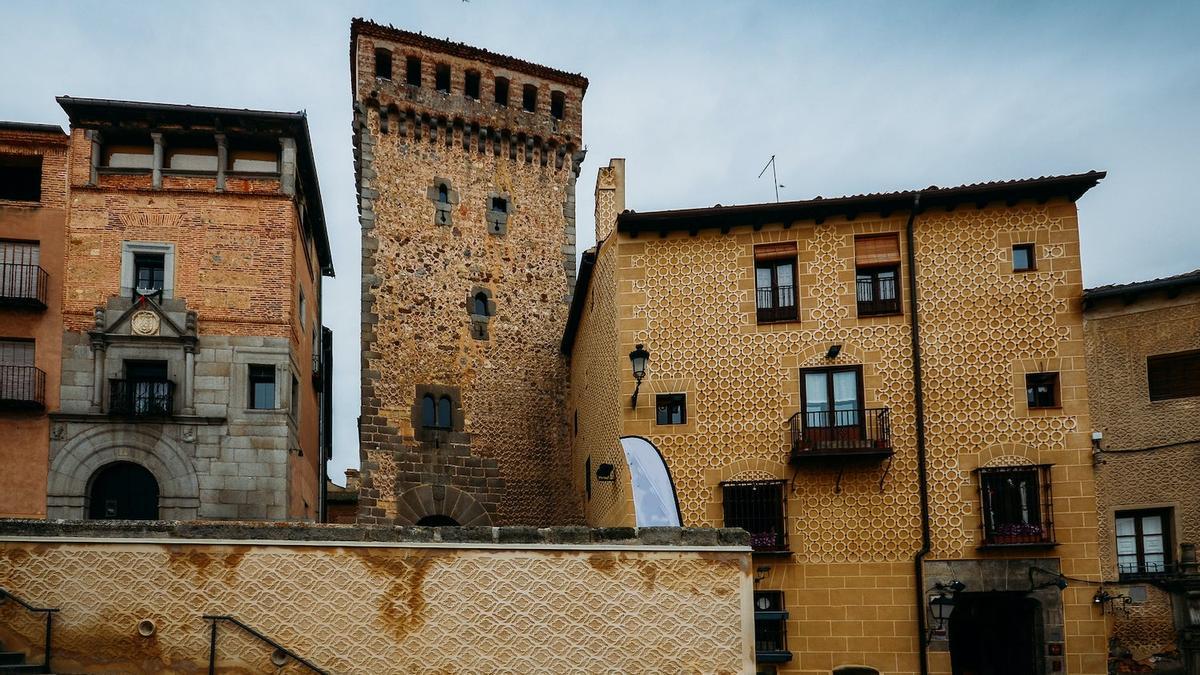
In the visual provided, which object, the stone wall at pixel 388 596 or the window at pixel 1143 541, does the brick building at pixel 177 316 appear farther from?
the window at pixel 1143 541

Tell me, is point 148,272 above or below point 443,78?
below

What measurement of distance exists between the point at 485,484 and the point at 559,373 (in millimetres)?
4135

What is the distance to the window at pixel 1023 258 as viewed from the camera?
24531 mm

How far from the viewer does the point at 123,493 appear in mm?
25109

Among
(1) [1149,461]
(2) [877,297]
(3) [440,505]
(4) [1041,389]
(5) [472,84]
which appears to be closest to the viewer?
(1) [1149,461]

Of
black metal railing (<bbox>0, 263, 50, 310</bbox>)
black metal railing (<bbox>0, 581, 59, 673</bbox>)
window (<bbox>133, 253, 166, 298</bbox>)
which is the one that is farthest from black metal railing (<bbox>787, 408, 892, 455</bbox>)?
black metal railing (<bbox>0, 263, 50, 310</bbox>)

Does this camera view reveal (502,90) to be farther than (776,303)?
Yes

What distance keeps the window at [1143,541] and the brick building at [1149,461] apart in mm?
19

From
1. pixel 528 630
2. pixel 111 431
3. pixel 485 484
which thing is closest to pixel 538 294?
pixel 485 484

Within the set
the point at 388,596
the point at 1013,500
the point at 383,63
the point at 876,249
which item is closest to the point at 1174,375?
the point at 1013,500

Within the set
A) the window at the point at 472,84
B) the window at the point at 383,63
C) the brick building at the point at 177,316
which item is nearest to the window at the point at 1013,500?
the brick building at the point at 177,316

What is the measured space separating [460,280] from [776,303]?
1286 centimetres

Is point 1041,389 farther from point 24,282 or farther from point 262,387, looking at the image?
point 24,282

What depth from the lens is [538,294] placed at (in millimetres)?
36219
